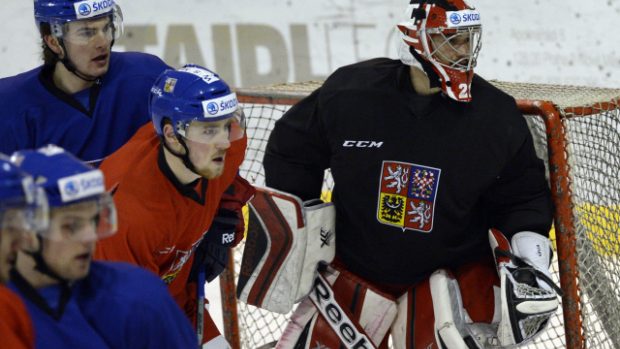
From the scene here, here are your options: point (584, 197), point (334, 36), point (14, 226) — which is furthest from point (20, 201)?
point (334, 36)

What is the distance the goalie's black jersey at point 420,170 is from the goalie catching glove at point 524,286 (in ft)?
0.14

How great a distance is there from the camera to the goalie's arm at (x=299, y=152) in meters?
2.72

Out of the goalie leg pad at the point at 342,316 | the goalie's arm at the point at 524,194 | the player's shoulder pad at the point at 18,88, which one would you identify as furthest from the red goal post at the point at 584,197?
the player's shoulder pad at the point at 18,88

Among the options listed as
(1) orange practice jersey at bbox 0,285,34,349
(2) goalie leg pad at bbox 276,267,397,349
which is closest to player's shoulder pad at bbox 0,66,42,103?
(2) goalie leg pad at bbox 276,267,397,349

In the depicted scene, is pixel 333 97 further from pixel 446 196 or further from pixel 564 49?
pixel 564 49

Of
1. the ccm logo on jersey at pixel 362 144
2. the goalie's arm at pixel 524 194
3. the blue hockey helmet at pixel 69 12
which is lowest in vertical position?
the goalie's arm at pixel 524 194

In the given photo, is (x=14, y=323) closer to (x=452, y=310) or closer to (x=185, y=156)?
(x=185, y=156)

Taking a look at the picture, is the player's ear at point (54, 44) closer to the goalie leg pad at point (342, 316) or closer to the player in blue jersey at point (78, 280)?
the goalie leg pad at point (342, 316)

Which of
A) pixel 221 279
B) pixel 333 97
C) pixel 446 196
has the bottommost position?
pixel 221 279

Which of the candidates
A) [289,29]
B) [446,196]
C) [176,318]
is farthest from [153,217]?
[289,29]

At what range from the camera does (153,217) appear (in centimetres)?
224

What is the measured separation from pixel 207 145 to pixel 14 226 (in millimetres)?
737

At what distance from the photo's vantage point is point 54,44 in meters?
2.59

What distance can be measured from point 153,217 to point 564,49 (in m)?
2.90
